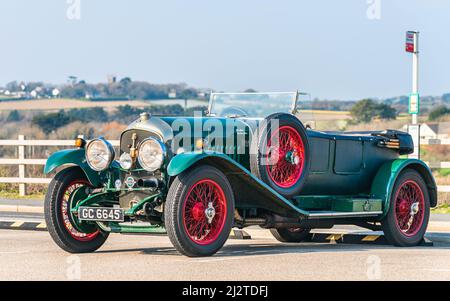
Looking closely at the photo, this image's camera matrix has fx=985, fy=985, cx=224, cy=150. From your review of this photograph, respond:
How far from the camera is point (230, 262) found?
31.0 ft

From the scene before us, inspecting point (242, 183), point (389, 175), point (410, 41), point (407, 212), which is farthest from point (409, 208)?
point (410, 41)

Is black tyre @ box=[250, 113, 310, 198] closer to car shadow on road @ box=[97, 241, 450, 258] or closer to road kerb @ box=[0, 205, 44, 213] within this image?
car shadow on road @ box=[97, 241, 450, 258]

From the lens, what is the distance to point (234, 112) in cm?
1204

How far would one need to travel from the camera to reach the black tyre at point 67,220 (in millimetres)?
10398

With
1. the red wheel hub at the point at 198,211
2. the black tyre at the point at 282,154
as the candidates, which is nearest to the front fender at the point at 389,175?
the black tyre at the point at 282,154

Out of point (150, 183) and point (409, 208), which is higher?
point (150, 183)

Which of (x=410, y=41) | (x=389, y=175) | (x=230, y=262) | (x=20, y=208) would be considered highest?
(x=410, y=41)

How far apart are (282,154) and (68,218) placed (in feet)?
8.02

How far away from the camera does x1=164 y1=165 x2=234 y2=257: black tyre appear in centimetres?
958

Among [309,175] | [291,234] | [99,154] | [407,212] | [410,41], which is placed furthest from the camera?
[410,41]

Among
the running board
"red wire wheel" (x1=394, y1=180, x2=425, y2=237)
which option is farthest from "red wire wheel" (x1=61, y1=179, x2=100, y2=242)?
"red wire wheel" (x1=394, y1=180, x2=425, y2=237)

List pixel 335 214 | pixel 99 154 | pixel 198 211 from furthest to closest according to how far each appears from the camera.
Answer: pixel 335 214 → pixel 99 154 → pixel 198 211

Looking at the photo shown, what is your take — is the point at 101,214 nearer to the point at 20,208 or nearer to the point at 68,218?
the point at 68,218
